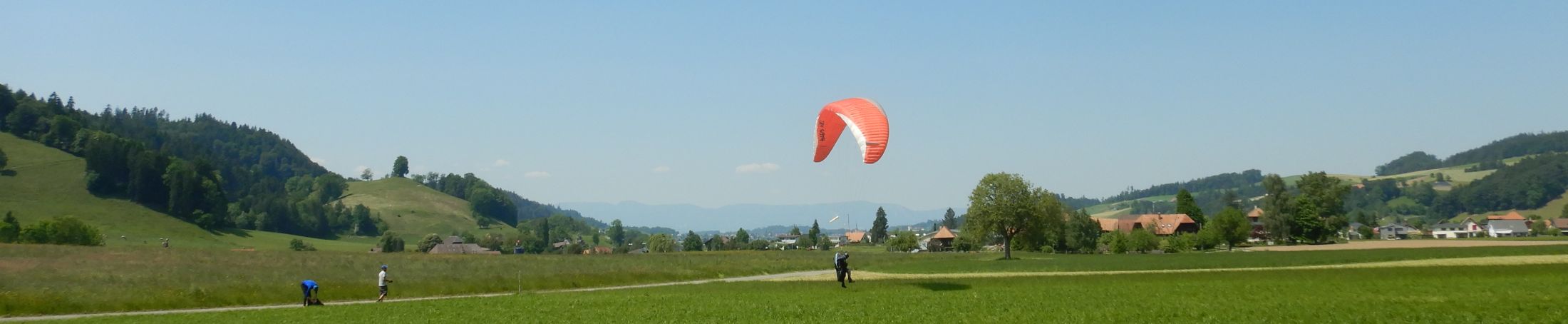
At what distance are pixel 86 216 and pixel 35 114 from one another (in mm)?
77165

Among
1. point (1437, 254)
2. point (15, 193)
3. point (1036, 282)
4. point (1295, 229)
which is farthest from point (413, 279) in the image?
point (15, 193)

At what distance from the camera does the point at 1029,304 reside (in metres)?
27.5

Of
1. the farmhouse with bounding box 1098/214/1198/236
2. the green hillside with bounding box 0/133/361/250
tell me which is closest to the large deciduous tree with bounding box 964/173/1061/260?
the farmhouse with bounding box 1098/214/1198/236

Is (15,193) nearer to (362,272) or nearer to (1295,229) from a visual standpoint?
(362,272)

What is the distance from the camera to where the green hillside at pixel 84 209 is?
12900 cm

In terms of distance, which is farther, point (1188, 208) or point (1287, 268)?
point (1188, 208)

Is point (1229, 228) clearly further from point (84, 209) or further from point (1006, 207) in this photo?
point (84, 209)

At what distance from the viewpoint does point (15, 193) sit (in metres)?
138

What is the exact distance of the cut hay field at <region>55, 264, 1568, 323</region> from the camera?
936 inches

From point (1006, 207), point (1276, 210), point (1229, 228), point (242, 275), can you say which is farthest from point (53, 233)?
point (1276, 210)

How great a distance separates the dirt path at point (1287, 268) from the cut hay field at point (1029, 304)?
6479mm

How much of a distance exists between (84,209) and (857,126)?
5898 inches

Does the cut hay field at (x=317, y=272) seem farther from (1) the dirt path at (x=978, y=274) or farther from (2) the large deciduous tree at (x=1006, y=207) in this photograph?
(2) the large deciduous tree at (x=1006, y=207)

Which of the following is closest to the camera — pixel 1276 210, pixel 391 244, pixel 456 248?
pixel 1276 210
